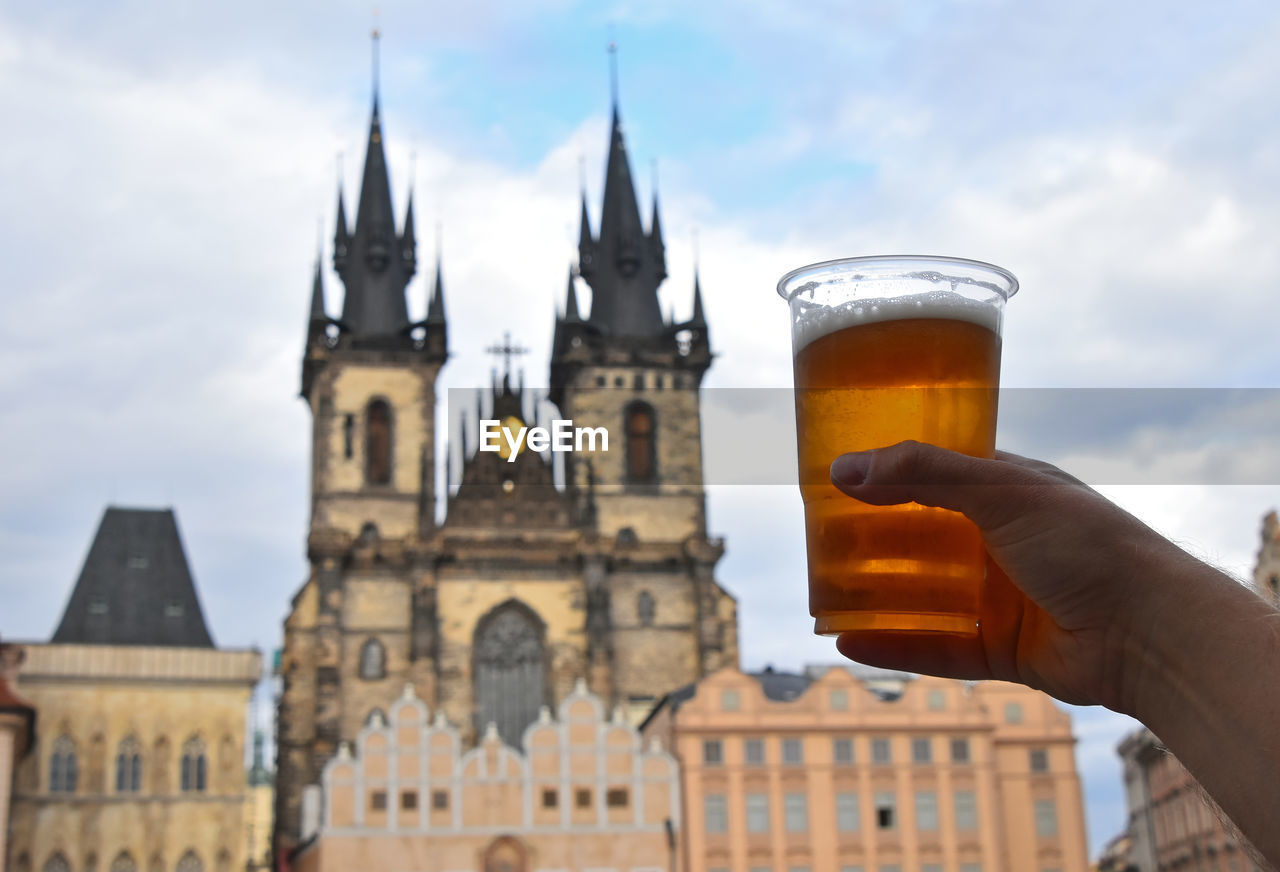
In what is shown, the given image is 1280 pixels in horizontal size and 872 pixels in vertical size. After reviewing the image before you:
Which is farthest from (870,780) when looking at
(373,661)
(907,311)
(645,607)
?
(907,311)

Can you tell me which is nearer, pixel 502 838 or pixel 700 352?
pixel 502 838

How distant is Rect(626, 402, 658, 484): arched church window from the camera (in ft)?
152

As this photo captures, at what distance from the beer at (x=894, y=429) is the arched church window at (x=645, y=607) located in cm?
4224

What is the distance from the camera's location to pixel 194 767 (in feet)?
149

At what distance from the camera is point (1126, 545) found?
186 cm

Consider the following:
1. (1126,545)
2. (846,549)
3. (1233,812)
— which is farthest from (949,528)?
(1233,812)

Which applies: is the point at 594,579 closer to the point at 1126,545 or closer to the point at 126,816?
the point at 126,816

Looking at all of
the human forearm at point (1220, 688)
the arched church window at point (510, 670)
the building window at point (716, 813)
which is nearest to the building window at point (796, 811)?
the building window at point (716, 813)

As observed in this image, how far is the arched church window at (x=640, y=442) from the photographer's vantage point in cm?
4641

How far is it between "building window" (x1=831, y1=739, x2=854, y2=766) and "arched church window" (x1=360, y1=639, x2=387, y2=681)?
1248cm

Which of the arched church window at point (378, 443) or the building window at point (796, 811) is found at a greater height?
the arched church window at point (378, 443)

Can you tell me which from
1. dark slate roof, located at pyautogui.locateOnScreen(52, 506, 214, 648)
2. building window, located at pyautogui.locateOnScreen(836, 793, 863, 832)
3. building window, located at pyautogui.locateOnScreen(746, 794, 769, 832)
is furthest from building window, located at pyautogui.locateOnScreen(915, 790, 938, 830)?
dark slate roof, located at pyautogui.locateOnScreen(52, 506, 214, 648)

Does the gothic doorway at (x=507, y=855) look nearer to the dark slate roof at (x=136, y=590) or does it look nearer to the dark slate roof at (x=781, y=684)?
the dark slate roof at (x=781, y=684)

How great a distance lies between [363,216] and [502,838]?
22284 mm
